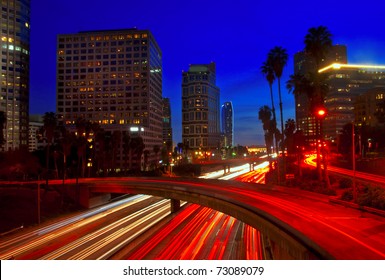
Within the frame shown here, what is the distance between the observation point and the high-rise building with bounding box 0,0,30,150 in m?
145

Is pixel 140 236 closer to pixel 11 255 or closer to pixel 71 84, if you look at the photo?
pixel 11 255

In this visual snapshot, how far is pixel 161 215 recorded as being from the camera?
49.8 m

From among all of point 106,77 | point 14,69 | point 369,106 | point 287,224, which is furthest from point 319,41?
point 14,69

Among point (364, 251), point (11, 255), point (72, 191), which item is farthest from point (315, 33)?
point (72, 191)

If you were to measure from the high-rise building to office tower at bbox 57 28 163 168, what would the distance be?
14741 mm

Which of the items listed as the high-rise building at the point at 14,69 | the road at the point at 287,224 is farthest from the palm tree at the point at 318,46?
the high-rise building at the point at 14,69

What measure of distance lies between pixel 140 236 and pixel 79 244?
6.16 meters

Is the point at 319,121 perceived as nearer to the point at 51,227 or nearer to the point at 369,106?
the point at 51,227

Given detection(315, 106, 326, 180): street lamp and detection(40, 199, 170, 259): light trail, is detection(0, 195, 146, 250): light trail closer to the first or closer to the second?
detection(40, 199, 170, 259): light trail

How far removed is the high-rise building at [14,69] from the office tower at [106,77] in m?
14.7

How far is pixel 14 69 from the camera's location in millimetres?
150000

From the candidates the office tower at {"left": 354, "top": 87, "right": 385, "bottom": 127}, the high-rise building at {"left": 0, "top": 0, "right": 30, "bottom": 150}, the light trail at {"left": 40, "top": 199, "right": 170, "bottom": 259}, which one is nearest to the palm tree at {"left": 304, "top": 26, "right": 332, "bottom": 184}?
the light trail at {"left": 40, "top": 199, "right": 170, "bottom": 259}

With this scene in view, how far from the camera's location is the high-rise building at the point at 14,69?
5723 inches

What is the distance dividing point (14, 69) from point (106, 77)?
38.9 meters
